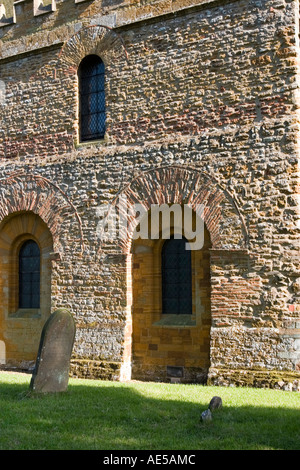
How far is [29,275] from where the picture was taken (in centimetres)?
1356

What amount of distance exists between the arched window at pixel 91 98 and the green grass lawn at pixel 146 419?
18.9 feet

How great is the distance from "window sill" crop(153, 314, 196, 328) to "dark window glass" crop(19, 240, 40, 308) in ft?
11.2

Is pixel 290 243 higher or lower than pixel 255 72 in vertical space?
lower

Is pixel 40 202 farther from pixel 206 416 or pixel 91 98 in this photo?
pixel 206 416

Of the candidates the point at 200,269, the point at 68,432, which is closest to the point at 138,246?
the point at 200,269

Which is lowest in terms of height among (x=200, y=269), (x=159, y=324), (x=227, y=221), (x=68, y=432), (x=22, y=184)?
(x=68, y=432)

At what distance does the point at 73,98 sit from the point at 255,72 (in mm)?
4346

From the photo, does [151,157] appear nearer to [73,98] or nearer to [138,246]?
[138,246]

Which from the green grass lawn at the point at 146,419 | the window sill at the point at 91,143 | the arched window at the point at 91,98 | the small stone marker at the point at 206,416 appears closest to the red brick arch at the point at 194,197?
the window sill at the point at 91,143

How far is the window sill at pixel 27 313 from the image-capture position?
1314 centimetres

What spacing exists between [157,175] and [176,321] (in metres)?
2.93

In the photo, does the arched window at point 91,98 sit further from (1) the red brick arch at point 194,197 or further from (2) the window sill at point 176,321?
(2) the window sill at point 176,321

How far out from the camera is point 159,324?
1144cm

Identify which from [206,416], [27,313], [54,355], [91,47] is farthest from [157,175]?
[206,416]
